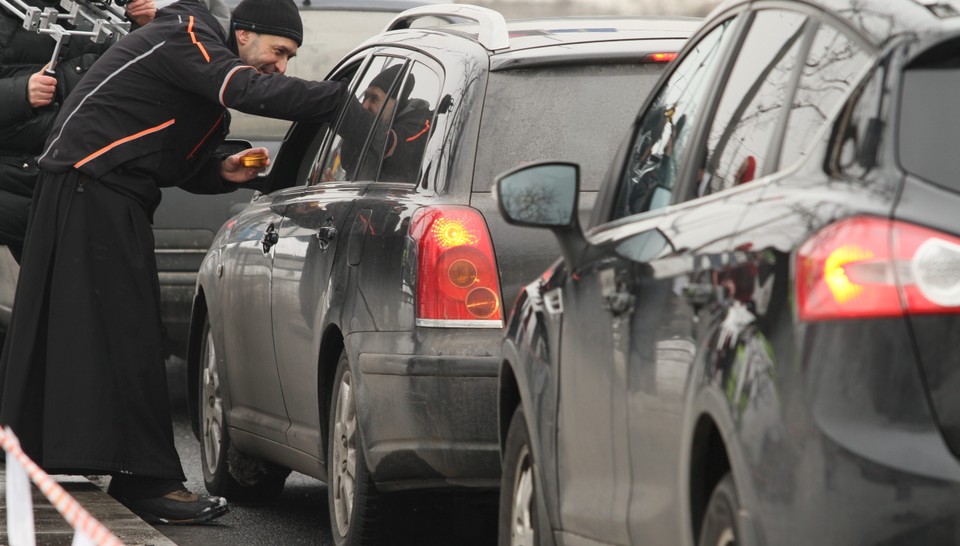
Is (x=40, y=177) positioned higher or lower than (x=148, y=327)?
higher

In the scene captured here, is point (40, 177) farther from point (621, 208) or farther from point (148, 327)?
point (621, 208)

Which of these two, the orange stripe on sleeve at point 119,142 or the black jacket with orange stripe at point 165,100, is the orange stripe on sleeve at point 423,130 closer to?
the black jacket with orange stripe at point 165,100

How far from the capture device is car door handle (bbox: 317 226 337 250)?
6.74 meters

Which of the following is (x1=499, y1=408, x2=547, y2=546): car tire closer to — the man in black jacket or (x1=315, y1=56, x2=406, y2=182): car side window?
(x1=315, y1=56, x2=406, y2=182): car side window

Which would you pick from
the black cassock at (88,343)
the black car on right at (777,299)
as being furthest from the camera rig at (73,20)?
the black car on right at (777,299)

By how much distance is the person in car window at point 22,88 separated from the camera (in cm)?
929

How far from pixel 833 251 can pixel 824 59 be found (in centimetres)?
64

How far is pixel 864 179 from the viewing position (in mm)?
3129

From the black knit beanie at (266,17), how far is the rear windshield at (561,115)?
5.99 feet

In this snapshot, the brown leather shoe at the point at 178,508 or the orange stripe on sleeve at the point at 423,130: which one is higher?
the orange stripe on sleeve at the point at 423,130

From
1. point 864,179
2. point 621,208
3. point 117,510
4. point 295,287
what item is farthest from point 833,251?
point 117,510

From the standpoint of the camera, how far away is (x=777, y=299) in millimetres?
3141

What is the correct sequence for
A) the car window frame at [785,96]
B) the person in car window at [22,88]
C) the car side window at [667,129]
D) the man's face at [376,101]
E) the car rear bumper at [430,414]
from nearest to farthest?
the car window frame at [785,96] → the car side window at [667,129] → the car rear bumper at [430,414] → the man's face at [376,101] → the person in car window at [22,88]

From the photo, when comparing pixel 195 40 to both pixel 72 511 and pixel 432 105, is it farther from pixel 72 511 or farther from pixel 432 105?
pixel 72 511
